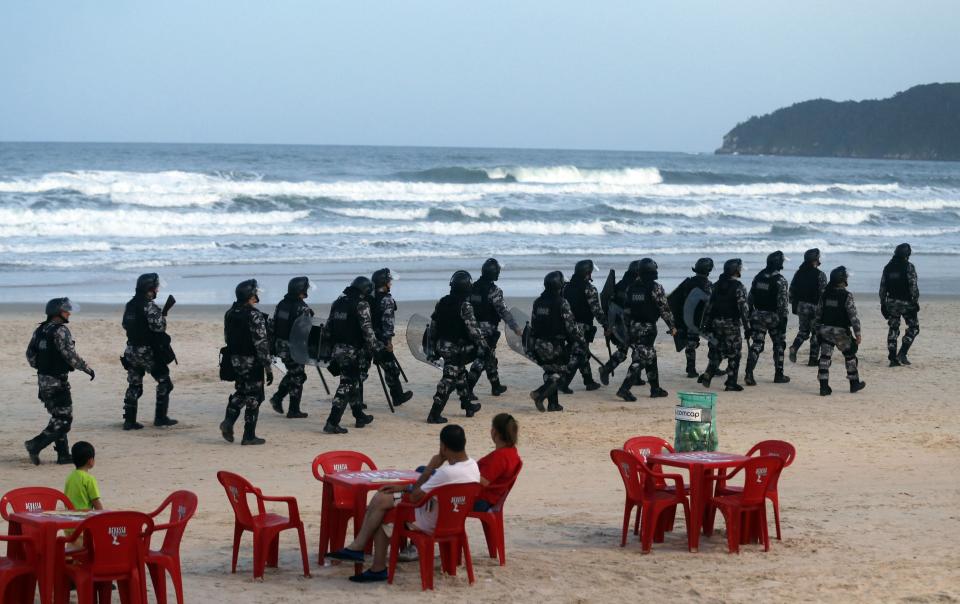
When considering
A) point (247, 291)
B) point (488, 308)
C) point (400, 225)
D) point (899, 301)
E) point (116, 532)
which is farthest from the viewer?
point (400, 225)

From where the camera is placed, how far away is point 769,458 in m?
8.34

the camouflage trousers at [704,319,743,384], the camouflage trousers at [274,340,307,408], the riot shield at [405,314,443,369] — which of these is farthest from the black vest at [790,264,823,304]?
the camouflage trousers at [274,340,307,408]

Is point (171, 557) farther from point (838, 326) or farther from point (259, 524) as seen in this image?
point (838, 326)

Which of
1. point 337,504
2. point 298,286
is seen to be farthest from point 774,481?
point 298,286

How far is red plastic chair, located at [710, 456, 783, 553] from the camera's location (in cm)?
834

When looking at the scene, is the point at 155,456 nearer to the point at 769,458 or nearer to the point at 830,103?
the point at 769,458

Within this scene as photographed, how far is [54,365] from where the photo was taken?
444 inches

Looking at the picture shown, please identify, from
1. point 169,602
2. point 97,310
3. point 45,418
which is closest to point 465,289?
point 45,418

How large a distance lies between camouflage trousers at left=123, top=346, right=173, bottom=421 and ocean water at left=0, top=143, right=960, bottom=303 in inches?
374

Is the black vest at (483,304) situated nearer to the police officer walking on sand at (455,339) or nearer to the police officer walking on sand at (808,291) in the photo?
the police officer walking on sand at (455,339)

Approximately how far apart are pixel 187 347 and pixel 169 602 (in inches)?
433

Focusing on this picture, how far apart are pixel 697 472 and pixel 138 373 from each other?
671 cm

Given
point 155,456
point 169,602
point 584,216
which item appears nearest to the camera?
point 169,602

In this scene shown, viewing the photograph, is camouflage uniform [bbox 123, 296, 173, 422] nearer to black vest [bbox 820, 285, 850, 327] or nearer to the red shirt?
the red shirt
